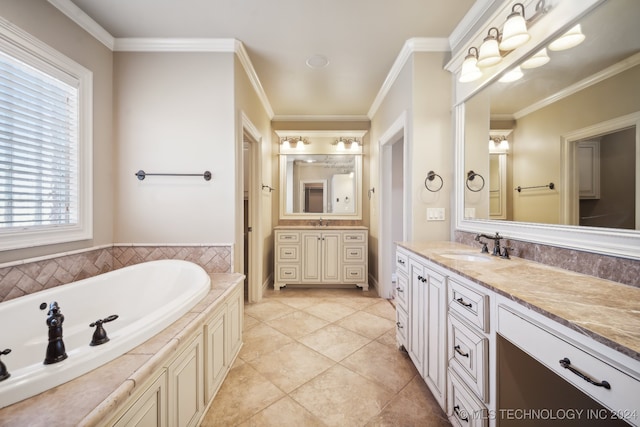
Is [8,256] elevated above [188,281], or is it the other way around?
[8,256]

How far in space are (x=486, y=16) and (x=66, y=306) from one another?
10.9 ft

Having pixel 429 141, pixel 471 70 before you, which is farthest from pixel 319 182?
pixel 471 70

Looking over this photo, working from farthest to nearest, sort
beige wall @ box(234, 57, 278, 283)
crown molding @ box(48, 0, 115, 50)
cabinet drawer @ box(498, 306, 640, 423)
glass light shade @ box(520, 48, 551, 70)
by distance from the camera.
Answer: beige wall @ box(234, 57, 278, 283) → crown molding @ box(48, 0, 115, 50) → glass light shade @ box(520, 48, 551, 70) → cabinet drawer @ box(498, 306, 640, 423)

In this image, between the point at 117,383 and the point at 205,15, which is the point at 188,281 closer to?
the point at 117,383

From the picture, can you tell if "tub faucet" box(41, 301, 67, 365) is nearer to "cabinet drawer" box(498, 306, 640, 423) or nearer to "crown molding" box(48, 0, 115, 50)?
"cabinet drawer" box(498, 306, 640, 423)

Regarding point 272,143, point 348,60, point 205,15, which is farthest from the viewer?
point 272,143

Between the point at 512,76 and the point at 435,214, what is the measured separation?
3.50ft

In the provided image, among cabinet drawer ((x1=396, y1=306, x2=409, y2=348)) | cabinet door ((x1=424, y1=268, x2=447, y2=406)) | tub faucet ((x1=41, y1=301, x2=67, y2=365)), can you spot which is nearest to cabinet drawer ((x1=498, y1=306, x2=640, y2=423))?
cabinet door ((x1=424, y1=268, x2=447, y2=406))

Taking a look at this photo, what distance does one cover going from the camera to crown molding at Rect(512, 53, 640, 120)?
929 mm

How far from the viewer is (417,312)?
61.8 inches

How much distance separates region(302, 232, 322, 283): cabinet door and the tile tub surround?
2289mm

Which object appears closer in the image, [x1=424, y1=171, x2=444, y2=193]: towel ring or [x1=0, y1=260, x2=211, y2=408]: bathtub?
[x1=0, y1=260, x2=211, y2=408]: bathtub

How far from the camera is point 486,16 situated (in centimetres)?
165

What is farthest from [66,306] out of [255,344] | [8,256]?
[255,344]
